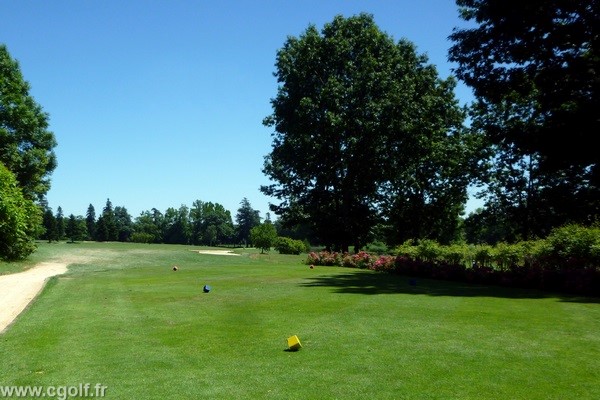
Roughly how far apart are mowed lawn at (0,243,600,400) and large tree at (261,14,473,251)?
27159 millimetres

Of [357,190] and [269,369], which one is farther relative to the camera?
[357,190]

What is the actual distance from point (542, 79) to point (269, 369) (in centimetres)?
2059

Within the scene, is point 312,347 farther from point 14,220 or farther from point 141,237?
point 141,237

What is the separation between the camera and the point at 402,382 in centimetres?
659

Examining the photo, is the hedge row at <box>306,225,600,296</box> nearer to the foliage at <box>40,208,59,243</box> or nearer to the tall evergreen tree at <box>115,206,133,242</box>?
the foliage at <box>40,208,59,243</box>

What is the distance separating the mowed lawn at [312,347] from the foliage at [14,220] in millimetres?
21647

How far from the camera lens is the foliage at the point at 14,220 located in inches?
1315

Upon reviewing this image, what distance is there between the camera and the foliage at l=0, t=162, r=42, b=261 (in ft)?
110

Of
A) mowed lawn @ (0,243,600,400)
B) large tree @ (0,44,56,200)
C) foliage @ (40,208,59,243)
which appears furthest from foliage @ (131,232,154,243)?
mowed lawn @ (0,243,600,400)

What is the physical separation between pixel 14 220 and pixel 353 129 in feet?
83.7

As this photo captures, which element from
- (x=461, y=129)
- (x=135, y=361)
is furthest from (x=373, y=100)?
(x=135, y=361)

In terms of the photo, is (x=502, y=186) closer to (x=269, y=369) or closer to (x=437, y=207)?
(x=437, y=207)

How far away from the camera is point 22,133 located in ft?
141
